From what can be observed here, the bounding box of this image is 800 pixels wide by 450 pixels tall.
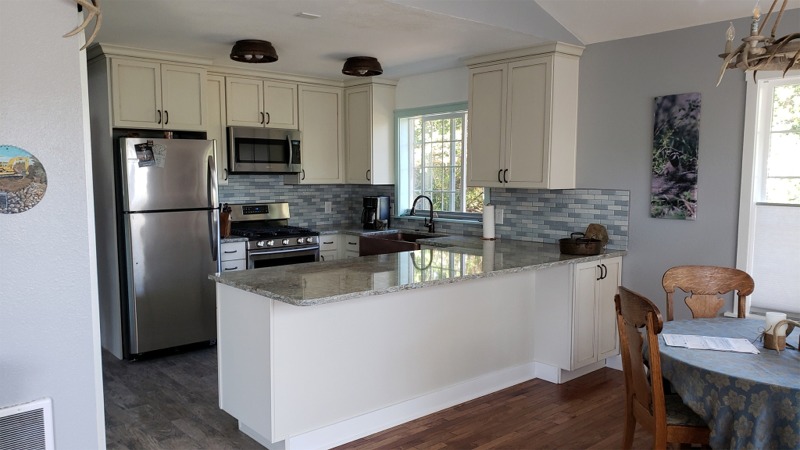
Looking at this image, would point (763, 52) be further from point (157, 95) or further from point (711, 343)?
point (157, 95)

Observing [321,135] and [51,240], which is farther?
[321,135]

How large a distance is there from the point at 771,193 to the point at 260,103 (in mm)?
3981

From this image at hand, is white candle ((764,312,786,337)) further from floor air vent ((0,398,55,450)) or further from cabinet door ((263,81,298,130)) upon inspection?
cabinet door ((263,81,298,130))

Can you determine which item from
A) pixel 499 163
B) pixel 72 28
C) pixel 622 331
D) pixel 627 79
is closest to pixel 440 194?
pixel 499 163

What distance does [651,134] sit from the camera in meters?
3.93

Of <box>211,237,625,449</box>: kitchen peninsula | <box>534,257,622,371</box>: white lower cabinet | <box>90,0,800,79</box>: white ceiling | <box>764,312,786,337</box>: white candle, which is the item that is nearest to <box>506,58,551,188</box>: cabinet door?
<box>90,0,800,79</box>: white ceiling

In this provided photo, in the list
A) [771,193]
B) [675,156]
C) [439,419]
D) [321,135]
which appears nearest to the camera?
[439,419]

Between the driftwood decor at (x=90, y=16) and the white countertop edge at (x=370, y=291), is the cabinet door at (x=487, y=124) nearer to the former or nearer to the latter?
the white countertop edge at (x=370, y=291)

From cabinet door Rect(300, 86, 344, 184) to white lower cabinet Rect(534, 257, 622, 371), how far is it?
102 inches

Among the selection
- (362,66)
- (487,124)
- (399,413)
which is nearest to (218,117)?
(362,66)

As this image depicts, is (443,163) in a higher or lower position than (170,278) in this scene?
higher

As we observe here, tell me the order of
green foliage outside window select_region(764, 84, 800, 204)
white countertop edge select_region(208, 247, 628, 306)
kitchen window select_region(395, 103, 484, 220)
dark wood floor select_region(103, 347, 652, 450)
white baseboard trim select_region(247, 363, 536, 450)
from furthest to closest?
1. kitchen window select_region(395, 103, 484, 220)
2. green foliage outside window select_region(764, 84, 800, 204)
3. dark wood floor select_region(103, 347, 652, 450)
4. white baseboard trim select_region(247, 363, 536, 450)
5. white countertop edge select_region(208, 247, 628, 306)

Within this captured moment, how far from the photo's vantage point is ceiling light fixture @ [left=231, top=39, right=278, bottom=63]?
389 cm

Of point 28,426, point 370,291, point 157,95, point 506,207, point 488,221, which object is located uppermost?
point 157,95
